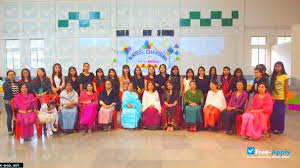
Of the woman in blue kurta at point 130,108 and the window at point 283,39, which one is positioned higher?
the window at point 283,39

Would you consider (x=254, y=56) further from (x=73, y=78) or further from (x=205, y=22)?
(x=73, y=78)

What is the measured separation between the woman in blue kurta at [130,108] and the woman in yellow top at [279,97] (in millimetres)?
2155

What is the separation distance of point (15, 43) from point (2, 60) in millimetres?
700

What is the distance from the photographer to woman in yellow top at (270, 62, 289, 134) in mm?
4133

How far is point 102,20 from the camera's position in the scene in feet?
26.2

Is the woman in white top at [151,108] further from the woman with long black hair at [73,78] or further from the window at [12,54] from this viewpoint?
the window at [12,54]

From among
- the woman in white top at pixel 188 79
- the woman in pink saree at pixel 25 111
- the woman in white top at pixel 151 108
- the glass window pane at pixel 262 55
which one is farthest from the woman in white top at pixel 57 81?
the glass window pane at pixel 262 55

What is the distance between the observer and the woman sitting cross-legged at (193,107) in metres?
4.30

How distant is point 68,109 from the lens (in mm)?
4254

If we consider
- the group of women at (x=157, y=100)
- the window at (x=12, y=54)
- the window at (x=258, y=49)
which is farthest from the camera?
the window at (x=12, y=54)

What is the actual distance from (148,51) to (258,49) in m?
3.28

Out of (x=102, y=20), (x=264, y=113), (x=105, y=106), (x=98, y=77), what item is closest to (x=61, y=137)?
(x=105, y=106)

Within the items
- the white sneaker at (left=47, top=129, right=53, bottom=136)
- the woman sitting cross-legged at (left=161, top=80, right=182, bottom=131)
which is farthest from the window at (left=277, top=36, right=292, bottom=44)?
the white sneaker at (left=47, top=129, right=53, bottom=136)

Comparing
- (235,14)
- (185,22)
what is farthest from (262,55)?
(185,22)
